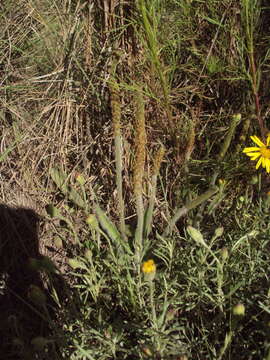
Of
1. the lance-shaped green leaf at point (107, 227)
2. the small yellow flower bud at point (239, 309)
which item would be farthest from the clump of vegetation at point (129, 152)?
the small yellow flower bud at point (239, 309)

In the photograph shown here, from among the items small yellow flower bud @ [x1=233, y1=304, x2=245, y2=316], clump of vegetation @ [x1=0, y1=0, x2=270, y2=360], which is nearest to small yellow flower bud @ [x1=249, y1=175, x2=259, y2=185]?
clump of vegetation @ [x1=0, y1=0, x2=270, y2=360]

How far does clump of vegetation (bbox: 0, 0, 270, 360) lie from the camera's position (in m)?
1.58

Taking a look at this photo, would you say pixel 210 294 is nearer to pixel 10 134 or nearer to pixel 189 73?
pixel 189 73

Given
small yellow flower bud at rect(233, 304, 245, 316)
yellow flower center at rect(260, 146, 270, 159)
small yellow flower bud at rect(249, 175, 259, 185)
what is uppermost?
yellow flower center at rect(260, 146, 270, 159)

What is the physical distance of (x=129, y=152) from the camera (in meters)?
1.96

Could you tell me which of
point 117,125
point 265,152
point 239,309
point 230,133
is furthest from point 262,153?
point 239,309

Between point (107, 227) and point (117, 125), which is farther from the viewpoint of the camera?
point (107, 227)

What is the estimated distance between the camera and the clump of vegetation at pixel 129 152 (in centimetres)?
158

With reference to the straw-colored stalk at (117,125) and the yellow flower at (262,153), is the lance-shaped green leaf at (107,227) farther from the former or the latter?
the yellow flower at (262,153)

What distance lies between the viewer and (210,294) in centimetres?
150

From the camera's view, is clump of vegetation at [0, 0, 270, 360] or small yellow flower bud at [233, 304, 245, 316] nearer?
small yellow flower bud at [233, 304, 245, 316]

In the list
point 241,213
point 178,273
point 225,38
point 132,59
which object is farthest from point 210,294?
point 225,38

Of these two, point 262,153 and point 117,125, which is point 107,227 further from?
point 262,153

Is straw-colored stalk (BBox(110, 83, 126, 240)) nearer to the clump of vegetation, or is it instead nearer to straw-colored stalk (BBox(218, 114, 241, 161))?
the clump of vegetation
